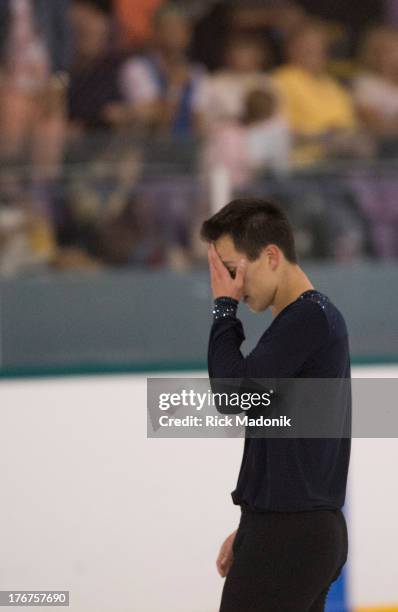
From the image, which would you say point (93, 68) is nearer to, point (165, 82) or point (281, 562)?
point (165, 82)

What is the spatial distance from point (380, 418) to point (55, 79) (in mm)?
3125

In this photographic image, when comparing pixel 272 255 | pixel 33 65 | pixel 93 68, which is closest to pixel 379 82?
pixel 93 68

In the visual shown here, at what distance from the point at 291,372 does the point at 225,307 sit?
6.1 inches

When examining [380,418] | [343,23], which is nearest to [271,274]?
[380,418]

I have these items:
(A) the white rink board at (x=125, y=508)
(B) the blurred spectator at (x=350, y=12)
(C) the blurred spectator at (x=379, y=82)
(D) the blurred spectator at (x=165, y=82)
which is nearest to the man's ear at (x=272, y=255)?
(A) the white rink board at (x=125, y=508)

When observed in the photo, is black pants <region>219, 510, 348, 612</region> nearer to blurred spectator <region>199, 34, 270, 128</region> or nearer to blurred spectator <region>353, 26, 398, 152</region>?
blurred spectator <region>199, 34, 270, 128</region>

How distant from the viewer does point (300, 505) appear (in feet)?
5.90

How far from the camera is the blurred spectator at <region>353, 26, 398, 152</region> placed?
18.6 feet

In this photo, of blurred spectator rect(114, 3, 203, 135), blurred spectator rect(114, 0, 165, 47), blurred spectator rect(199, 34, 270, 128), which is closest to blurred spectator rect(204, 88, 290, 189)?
blurred spectator rect(199, 34, 270, 128)

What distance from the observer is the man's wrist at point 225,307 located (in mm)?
1753

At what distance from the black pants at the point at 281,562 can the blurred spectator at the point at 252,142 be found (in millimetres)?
2763

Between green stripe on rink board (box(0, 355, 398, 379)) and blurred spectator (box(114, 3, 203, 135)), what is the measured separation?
218 cm

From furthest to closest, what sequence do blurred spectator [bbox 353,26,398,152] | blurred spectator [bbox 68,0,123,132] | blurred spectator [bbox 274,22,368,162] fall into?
blurred spectator [bbox 353,26,398,152] < blurred spectator [bbox 68,0,123,132] < blurred spectator [bbox 274,22,368,162]

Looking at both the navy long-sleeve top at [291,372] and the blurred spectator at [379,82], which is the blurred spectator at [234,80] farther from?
the navy long-sleeve top at [291,372]
